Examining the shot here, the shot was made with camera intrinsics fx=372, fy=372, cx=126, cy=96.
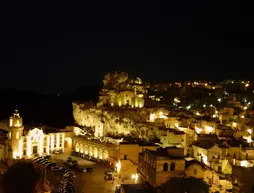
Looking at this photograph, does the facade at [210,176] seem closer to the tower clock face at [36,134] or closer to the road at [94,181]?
the road at [94,181]

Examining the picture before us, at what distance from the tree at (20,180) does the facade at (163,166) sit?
1447 cm

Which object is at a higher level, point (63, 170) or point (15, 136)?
point (15, 136)

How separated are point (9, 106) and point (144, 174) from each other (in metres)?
72.4

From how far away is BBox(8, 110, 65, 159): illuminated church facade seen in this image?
38312 mm

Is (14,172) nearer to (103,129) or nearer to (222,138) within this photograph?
(222,138)

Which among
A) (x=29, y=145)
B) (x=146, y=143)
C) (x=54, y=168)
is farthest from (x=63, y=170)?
(x=29, y=145)

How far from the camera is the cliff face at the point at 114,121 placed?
4122 centimetres

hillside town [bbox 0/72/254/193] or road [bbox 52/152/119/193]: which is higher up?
hillside town [bbox 0/72/254/193]

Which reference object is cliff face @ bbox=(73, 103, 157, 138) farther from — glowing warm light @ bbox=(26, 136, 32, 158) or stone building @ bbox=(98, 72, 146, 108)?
glowing warm light @ bbox=(26, 136, 32, 158)

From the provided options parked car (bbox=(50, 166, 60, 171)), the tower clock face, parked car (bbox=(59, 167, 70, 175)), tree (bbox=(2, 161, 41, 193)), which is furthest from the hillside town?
tree (bbox=(2, 161, 41, 193))

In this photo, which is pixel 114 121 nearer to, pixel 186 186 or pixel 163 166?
pixel 163 166

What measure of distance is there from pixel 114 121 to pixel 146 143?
1225cm

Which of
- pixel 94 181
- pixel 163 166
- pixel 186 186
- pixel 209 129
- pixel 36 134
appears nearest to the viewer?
pixel 186 186

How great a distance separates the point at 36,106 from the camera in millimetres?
96250
